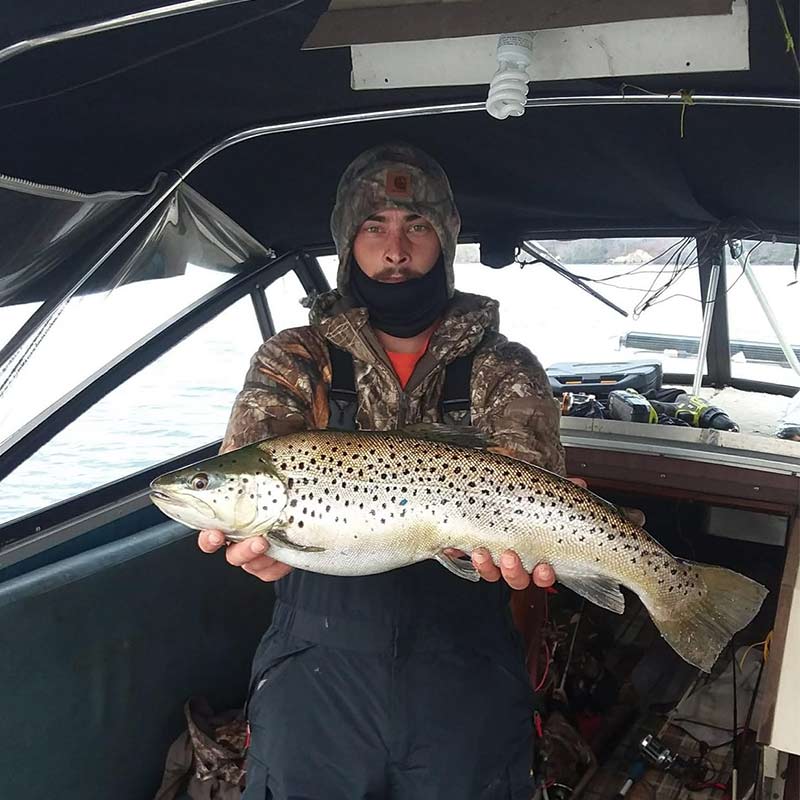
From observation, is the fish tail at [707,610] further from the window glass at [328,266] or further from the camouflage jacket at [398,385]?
the window glass at [328,266]

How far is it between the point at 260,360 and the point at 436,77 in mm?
1043

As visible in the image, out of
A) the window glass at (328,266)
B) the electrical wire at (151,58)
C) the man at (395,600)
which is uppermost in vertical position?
the electrical wire at (151,58)

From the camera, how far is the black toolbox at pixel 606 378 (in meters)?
4.69

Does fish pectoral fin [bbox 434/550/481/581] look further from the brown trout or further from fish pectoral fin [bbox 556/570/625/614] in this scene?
fish pectoral fin [bbox 556/570/625/614]

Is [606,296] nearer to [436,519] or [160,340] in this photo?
[160,340]

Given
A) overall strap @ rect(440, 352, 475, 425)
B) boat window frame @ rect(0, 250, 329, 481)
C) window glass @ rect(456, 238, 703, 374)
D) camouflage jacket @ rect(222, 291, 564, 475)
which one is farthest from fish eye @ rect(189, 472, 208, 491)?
window glass @ rect(456, 238, 703, 374)

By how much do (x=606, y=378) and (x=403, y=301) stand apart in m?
2.51

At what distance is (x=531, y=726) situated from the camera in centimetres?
239

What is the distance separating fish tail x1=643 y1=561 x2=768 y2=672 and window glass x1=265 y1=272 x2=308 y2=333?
340cm

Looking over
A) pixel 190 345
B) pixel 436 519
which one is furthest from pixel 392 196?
pixel 190 345

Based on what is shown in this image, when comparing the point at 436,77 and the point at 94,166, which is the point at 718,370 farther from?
the point at 94,166

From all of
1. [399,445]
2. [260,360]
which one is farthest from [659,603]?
[260,360]

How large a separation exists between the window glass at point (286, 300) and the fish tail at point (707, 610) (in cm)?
340

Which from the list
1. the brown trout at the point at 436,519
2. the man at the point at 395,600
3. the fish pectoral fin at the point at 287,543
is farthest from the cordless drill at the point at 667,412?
the fish pectoral fin at the point at 287,543
